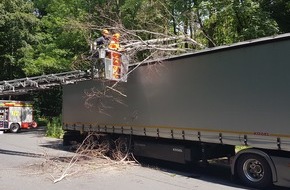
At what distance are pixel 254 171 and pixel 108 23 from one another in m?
13.4

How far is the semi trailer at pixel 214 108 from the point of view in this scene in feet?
30.3

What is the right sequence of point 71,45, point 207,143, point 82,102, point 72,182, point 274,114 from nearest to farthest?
point 274,114 < point 72,182 < point 207,143 < point 82,102 < point 71,45

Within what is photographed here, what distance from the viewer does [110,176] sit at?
11.1m

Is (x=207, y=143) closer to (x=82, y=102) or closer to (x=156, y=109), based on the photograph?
(x=156, y=109)

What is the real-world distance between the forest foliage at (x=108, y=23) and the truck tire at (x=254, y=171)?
22.7ft

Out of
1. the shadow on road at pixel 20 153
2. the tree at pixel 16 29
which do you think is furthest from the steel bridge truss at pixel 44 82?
the tree at pixel 16 29

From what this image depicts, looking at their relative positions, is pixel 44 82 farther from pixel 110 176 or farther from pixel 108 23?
pixel 110 176

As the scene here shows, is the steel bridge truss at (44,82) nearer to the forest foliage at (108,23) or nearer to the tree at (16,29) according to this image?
the forest foliage at (108,23)

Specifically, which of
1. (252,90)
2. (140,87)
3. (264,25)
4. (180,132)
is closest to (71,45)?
(264,25)

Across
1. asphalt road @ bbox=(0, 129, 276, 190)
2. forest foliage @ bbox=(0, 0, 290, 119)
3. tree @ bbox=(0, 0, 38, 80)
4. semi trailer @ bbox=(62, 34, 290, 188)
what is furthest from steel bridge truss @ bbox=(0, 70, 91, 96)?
tree @ bbox=(0, 0, 38, 80)

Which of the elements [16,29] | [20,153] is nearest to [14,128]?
[16,29]

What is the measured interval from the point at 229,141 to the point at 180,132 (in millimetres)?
1862

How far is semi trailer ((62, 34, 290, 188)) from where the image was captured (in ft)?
30.3

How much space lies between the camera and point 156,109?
1275cm
